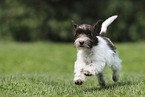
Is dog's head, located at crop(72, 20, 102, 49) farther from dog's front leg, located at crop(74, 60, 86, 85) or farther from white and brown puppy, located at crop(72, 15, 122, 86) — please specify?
dog's front leg, located at crop(74, 60, 86, 85)

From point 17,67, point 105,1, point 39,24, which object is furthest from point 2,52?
point 105,1

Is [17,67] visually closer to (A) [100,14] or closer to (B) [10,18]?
(B) [10,18]

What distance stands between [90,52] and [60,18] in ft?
72.5

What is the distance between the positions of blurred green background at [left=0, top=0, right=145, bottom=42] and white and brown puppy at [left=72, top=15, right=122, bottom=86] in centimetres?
2052

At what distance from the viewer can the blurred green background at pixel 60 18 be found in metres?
26.7

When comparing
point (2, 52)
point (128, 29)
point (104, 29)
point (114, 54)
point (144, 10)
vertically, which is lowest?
point (114, 54)

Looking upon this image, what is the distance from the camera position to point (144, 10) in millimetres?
30172

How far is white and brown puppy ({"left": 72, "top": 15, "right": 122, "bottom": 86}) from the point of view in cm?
512

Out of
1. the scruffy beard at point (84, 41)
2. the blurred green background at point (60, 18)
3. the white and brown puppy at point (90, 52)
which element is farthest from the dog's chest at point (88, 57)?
the blurred green background at point (60, 18)

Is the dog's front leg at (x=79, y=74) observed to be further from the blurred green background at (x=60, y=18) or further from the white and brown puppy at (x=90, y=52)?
the blurred green background at (x=60, y=18)

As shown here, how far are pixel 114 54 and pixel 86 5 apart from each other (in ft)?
74.2

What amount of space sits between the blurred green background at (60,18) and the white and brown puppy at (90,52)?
20.5 m

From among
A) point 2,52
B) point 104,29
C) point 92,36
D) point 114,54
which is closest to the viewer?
point 92,36

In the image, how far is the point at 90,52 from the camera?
5.50 meters
